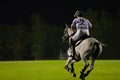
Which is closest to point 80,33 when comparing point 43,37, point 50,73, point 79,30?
point 79,30

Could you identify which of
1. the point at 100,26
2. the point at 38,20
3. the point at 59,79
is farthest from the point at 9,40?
the point at 59,79

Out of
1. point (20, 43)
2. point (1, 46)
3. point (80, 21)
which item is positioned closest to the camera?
point (80, 21)

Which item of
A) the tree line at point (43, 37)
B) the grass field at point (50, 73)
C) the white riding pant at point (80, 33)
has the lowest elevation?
the tree line at point (43, 37)

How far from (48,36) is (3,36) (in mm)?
7814

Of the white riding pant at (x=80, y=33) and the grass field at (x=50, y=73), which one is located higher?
the white riding pant at (x=80, y=33)

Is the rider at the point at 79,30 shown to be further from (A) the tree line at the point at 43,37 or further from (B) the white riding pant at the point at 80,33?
(A) the tree line at the point at 43,37

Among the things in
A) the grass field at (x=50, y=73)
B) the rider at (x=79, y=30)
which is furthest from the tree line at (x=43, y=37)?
the rider at (x=79, y=30)

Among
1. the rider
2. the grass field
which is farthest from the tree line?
the rider

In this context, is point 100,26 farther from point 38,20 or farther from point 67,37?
point 67,37

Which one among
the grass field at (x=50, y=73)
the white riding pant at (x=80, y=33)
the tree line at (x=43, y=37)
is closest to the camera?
the white riding pant at (x=80, y=33)

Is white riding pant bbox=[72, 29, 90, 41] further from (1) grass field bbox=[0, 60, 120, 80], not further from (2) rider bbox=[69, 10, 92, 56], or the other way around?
(1) grass field bbox=[0, 60, 120, 80]

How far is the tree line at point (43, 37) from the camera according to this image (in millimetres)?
55875

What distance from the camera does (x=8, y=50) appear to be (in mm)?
57281

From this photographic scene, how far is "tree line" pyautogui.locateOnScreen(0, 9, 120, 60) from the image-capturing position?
5588 centimetres
